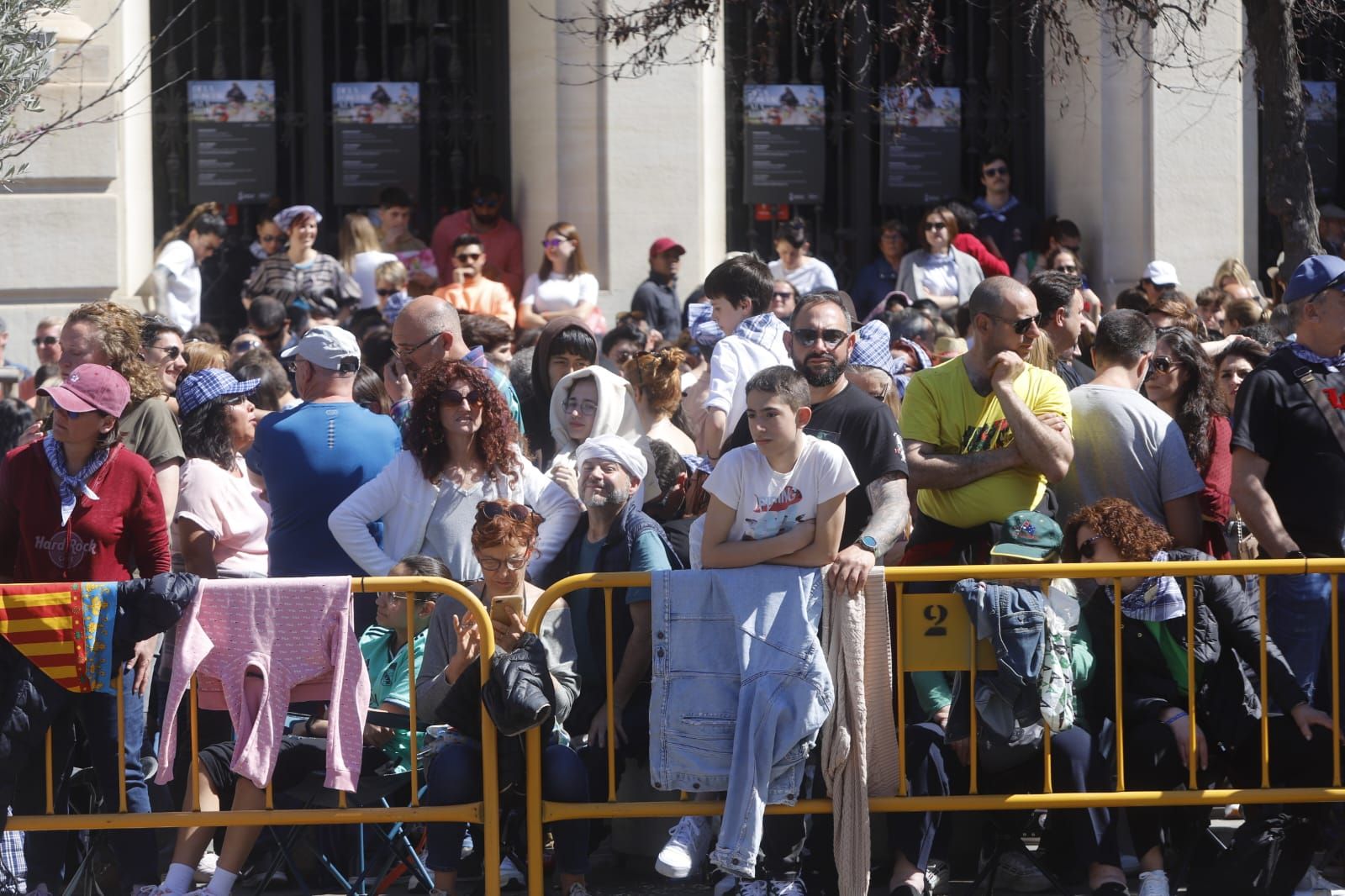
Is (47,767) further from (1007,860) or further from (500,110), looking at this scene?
(500,110)

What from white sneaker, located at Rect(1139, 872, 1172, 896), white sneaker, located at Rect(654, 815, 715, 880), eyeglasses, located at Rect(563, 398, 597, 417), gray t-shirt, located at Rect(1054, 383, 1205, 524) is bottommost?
white sneaker, located at Rect(1139, 872, 1172, 896)

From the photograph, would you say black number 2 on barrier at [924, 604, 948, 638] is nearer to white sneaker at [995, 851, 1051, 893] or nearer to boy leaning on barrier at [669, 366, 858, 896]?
boy leaning on barrier at [669, 366, 858, 896]

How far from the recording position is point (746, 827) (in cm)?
623

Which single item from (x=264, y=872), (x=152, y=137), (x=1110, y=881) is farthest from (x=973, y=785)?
(x=152, y=137)

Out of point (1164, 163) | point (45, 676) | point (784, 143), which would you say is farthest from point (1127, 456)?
point (784, 143)

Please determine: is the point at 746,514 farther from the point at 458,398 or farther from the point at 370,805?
the point at 370,805

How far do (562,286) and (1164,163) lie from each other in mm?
4689

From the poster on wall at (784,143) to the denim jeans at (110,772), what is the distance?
9.47 meters

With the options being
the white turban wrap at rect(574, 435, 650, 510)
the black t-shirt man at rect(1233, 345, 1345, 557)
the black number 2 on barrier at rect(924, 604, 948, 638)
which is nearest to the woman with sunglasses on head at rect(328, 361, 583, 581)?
the white turban wrap at rect(574, 435, 650, 510)

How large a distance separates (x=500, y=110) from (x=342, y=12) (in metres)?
1.44

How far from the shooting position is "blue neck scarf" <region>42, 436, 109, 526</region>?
21.4ft

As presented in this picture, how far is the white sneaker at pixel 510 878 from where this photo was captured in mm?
6992

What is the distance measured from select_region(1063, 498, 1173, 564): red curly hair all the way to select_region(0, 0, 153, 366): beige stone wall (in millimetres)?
8462

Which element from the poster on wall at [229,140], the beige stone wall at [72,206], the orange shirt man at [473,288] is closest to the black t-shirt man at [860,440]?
the orange shirt man at [473,288]
